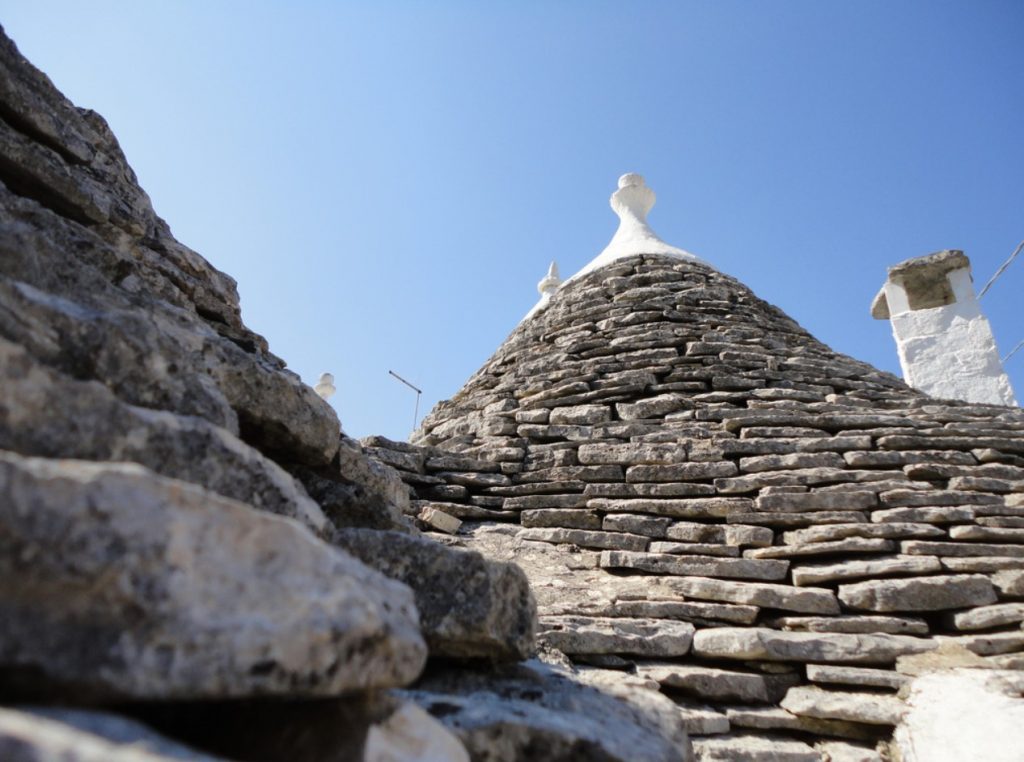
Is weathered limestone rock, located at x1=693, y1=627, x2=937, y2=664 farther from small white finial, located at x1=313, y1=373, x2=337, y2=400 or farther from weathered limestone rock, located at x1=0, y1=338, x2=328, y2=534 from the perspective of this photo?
small white finial, located at x1=313, y1=373, x2=337, y2=400

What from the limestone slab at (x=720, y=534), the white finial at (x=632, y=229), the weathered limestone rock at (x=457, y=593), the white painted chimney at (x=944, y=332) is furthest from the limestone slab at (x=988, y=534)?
the white painted chimney at (x=944, y=332)

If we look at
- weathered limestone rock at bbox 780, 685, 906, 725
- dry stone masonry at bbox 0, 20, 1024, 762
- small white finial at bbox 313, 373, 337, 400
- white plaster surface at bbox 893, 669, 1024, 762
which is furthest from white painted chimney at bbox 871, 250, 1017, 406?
small white finial at bbox 313, 373, 337, 400

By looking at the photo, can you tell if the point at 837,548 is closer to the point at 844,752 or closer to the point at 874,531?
the point at 874,531

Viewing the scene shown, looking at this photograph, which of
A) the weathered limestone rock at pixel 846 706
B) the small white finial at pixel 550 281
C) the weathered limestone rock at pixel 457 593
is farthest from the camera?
the small white finial at pixel 550 281

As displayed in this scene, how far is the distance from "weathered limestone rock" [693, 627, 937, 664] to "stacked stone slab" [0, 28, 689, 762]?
169 cm

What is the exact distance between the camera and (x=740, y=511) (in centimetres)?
344

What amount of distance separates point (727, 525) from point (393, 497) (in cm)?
218

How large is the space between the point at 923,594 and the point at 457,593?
101 inches

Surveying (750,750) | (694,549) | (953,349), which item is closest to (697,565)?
(694,549)

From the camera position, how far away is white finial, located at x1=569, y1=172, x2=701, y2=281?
6.69m

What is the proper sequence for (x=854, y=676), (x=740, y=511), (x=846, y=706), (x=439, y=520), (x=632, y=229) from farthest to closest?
(x=632, y=229) → (x=439, y=520) → (x=740, y=511) → (x=854, y=676) → (x=846, y=706)

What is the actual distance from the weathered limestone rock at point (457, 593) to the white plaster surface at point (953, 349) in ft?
23.5

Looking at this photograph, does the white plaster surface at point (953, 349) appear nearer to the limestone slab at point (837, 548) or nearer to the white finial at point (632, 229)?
the white finial at point (632, 229)

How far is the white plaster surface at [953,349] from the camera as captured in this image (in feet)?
22.2
